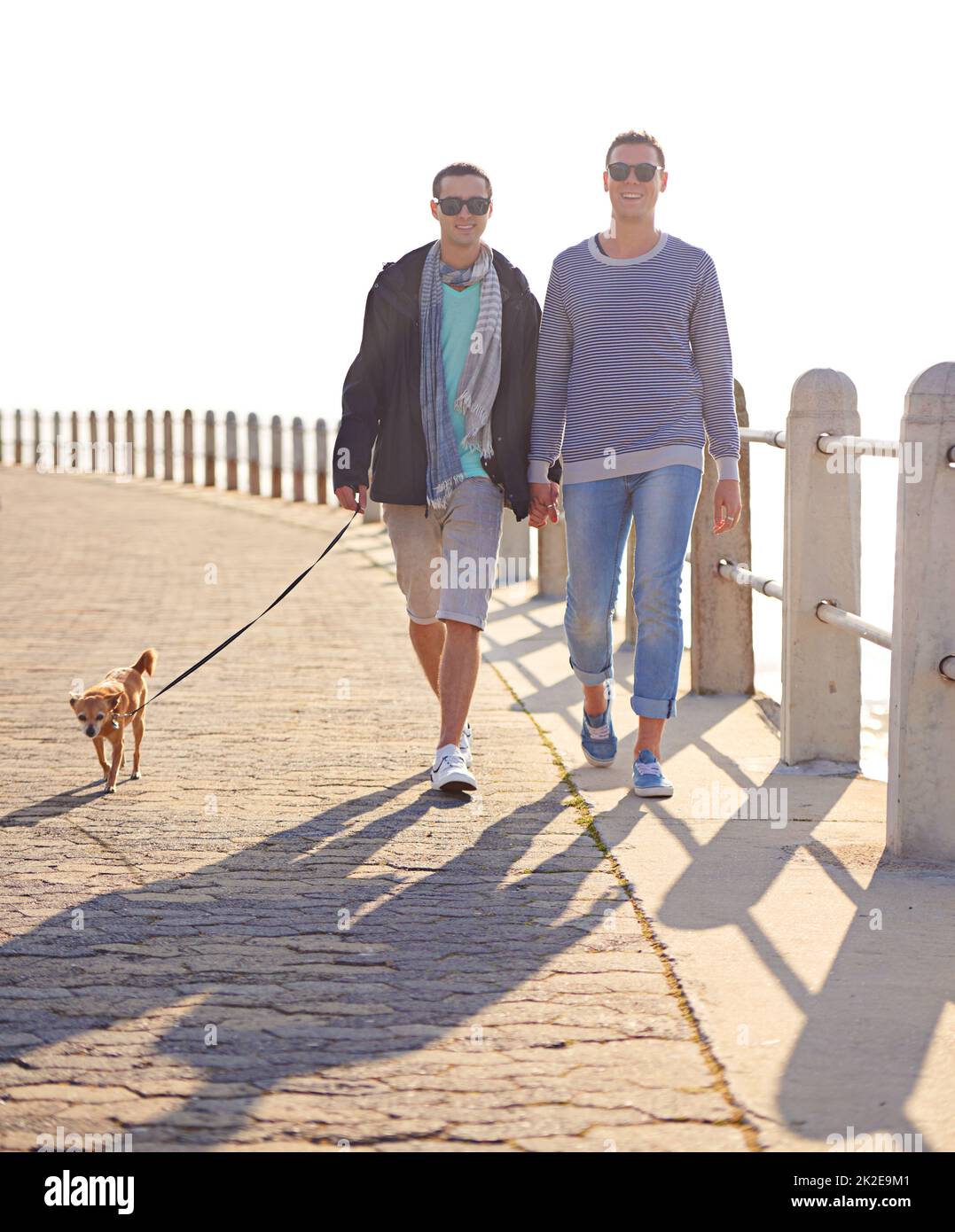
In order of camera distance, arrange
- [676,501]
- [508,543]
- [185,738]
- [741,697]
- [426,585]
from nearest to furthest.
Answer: [676,501] → [426,585] → [185,738] → [741,697] → [508,543]

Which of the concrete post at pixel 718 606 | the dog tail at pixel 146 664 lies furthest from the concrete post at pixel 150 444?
the dog tail at pixel 146 664

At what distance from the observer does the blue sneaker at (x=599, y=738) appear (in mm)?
6137

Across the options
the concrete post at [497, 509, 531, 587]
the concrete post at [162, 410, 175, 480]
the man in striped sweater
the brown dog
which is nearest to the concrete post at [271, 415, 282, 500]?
the concrete post at [162, 410, 175, 480]

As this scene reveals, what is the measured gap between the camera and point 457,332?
5.75 m

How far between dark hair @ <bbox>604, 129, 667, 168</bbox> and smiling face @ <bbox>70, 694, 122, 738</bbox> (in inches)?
109

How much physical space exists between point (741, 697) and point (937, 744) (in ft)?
10.4

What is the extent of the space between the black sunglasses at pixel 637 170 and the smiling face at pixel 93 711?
275cm

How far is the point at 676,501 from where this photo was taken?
5.54 m

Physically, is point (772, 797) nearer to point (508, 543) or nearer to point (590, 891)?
point (590, 891)

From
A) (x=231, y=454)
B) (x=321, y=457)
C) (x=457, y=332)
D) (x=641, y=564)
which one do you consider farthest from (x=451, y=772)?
(x=231, y=454)

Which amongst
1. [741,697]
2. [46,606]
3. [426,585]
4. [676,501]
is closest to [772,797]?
[676,501]

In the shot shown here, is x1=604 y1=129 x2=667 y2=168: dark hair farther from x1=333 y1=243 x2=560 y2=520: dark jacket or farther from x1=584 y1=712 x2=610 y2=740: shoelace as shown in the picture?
x1=584 y1=712 x2=610 y2=740: shoelace

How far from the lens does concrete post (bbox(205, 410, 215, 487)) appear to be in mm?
28016
